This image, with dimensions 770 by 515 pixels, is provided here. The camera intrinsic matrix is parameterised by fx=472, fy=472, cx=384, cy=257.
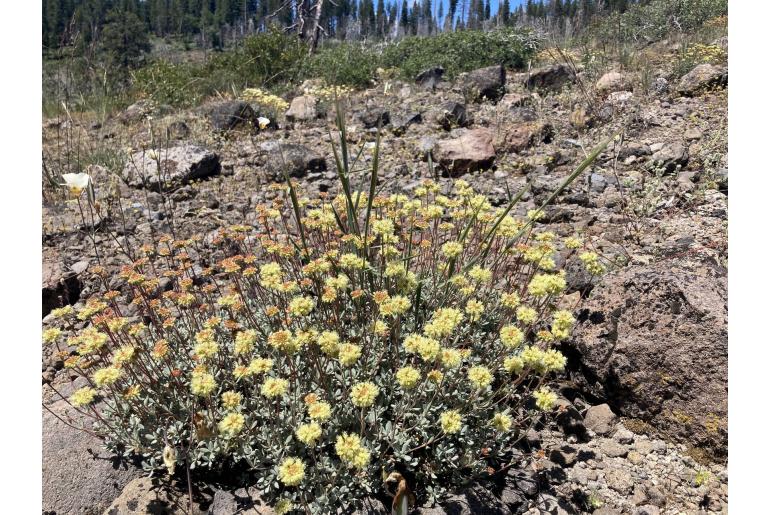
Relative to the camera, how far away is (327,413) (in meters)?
2.25

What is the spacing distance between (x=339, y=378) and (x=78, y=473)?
5.24 ft

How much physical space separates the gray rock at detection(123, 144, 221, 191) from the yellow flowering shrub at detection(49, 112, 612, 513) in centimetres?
342

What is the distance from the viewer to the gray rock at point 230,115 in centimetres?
882

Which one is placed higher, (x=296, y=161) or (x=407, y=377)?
(x=296, y=161)

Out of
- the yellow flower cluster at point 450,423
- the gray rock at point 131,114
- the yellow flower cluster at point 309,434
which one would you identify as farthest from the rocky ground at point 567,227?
the yellow flower cluster at point 309,434

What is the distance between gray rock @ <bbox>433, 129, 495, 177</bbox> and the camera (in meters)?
6.27

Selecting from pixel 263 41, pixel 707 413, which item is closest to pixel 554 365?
pixel 707 413

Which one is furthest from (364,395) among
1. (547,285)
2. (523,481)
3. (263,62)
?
(263,62)

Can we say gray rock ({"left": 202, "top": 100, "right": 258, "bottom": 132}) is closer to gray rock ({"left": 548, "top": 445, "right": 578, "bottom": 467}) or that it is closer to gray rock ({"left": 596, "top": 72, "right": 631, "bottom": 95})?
gray rock ({"left": 596, "top": 72, "right": 631, "bottom": 95})

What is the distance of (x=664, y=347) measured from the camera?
2938 mm

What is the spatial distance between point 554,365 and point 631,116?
18.9 feet

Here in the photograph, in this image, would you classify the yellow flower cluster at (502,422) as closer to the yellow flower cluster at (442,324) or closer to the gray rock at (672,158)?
the yellow flower cluster at (442,324)

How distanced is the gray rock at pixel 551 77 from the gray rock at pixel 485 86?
0.60 meters

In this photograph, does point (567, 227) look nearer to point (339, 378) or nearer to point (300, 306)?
point (339, 378)
